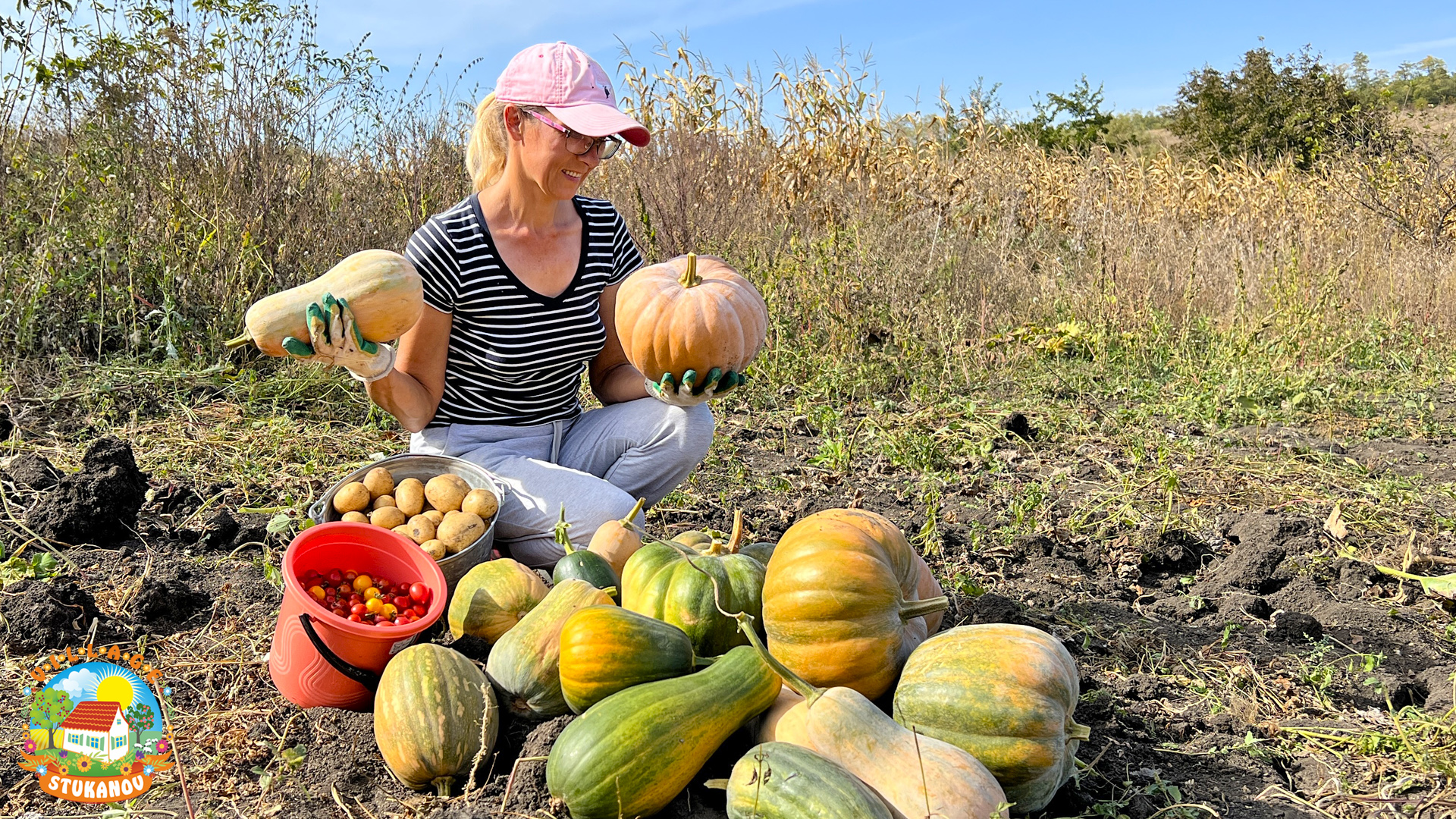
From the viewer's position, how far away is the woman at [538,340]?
9.78ft

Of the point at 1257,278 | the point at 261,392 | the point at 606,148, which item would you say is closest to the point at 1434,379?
the point at 1257,278

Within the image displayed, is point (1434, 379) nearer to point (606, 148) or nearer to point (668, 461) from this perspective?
point (668, 461)

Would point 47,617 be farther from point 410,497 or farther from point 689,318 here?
point 689,318

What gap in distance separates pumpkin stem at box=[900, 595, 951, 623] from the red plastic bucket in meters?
1.10

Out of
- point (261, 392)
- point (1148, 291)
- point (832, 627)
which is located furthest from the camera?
point (1148, 291)

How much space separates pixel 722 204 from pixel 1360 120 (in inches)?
322

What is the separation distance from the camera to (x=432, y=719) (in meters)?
1.98

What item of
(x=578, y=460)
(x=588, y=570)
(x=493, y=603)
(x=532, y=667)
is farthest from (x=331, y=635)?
(x=578, y=460)

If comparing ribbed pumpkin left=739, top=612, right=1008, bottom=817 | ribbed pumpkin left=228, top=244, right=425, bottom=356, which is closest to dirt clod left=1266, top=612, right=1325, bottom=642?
ribbed pumpkin left=739, top=612, right=1008, bottom=817

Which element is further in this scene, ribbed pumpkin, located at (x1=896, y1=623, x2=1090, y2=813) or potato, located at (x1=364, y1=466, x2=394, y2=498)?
potato, located at (x1=364, y1=466, x2=394, y2=498)

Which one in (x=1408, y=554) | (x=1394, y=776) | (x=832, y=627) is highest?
(x=832, y=627)

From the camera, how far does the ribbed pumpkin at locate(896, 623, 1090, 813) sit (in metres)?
1.83

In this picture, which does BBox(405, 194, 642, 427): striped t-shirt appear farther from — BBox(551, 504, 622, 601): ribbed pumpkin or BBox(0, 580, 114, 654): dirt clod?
BBox(0, 580, 114, 654): dirt clod

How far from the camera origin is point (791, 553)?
2.11 meters
